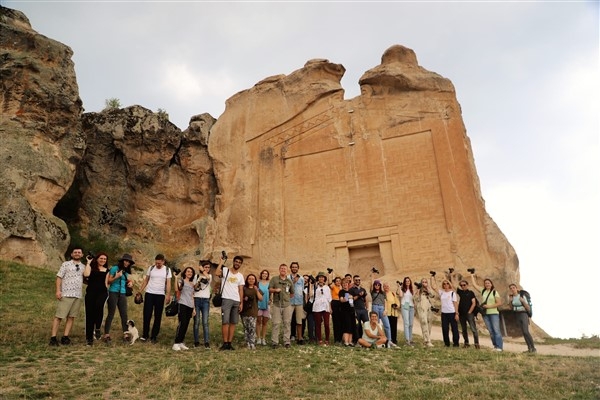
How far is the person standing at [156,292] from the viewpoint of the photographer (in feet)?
33.1

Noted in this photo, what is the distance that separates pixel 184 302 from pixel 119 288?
1455mm

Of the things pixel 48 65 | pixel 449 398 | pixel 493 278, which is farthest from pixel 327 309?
pixel 48 65

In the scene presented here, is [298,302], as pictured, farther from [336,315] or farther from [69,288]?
[69,288]

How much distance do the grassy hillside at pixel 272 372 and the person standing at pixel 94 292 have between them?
0.40m

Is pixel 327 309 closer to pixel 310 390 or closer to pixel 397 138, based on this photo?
pixel 310 390

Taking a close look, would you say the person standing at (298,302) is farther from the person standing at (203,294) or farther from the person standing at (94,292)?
the person standing at (94,292)

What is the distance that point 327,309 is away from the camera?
11195mm

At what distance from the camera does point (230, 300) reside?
979 cm

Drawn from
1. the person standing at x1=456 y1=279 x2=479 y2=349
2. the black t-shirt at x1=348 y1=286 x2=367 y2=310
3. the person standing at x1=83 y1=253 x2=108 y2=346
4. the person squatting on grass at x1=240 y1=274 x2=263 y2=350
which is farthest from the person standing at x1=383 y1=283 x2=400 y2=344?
the person standing at x1=83 y1=253 x2=108 y2=346

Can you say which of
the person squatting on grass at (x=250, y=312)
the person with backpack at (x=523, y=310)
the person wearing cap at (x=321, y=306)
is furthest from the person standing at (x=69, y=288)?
the person with backpack at (x=523, y=310)

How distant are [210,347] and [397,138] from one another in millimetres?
14953

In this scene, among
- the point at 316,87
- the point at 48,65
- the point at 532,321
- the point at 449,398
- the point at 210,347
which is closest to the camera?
the point at 449,398

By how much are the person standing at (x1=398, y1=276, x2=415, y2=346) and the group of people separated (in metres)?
0.02

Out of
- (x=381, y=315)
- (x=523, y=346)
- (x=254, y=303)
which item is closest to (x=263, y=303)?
(x=254, y=303)
